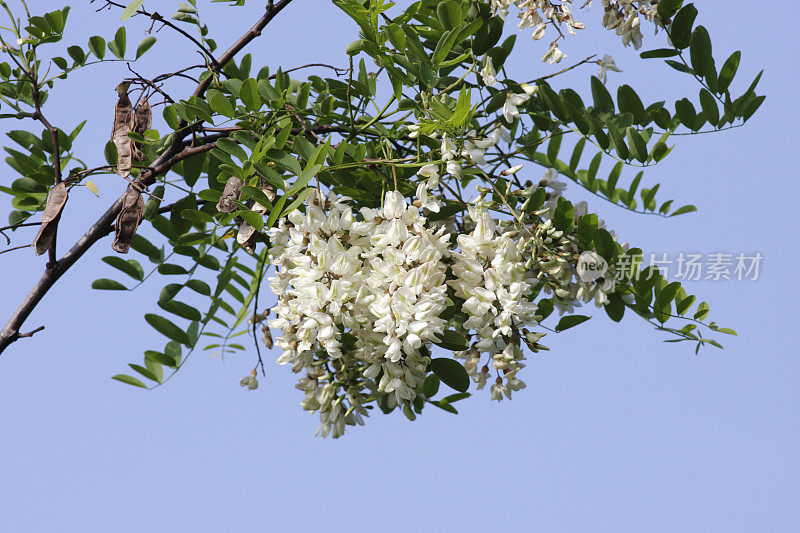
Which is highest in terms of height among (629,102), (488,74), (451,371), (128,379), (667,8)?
(667,8)

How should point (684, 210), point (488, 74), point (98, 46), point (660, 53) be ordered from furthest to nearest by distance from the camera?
point (684, 210) < point (98, 46) < point (660, 53) < point (488, 74)

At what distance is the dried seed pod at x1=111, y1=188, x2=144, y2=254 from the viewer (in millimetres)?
1206

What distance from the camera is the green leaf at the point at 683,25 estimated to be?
1.28 meters

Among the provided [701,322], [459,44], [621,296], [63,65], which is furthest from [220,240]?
[701,322]

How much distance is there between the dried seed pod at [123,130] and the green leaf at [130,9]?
0.10 meters

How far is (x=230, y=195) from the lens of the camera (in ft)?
3.84

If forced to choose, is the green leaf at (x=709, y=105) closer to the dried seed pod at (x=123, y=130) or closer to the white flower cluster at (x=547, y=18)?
the white flower cluster at (x=547, y=18)

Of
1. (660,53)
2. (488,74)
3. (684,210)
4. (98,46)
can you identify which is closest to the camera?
(488,74)

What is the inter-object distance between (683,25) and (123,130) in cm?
88

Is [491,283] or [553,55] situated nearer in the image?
[491,283]

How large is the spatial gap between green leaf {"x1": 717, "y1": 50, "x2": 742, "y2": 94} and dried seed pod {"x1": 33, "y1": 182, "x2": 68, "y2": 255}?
1.01 meters

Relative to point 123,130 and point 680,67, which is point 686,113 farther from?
point 123,130

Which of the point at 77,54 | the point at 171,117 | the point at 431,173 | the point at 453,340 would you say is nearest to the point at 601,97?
the point at 431,173

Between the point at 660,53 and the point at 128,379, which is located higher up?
the point at 660,53
